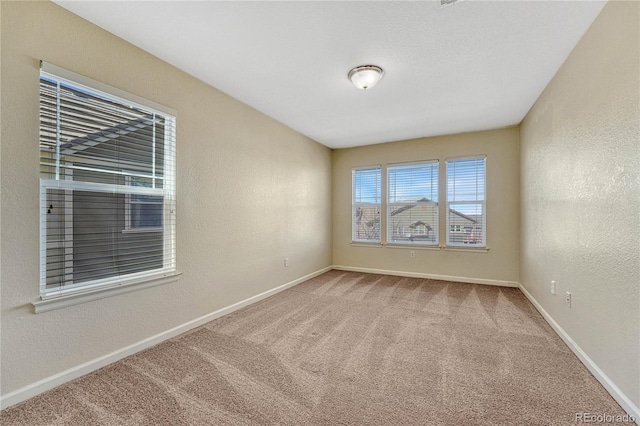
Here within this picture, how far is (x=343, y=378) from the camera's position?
1.88m

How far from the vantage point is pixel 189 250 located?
2660 mm

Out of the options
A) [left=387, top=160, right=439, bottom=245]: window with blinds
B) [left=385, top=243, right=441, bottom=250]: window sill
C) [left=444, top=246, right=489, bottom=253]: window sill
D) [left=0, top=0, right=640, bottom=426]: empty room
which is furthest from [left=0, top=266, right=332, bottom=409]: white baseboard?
[left=444, top=246, right=489, bottom=253]: window sill

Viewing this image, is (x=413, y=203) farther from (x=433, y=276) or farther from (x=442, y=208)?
(x=433, y=276)

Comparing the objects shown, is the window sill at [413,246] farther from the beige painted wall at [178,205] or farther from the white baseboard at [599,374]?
the white baseboard at [599,374]

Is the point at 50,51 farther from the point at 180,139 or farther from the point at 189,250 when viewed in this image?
the point at 189,250

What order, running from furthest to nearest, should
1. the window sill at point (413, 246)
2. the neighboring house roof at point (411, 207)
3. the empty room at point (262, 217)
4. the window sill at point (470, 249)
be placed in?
the window sill at point (413, 246) < the neighboring house roof at point (411, 207) < the window sill at point (470, 249) < the empty room at point (262, 217)

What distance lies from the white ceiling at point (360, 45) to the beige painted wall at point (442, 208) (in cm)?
103

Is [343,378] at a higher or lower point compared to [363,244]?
lower

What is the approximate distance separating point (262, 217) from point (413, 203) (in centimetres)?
278

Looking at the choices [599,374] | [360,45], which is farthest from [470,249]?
[360,45]

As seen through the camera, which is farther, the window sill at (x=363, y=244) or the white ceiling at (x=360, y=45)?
the window sill at (x=363, y=244)

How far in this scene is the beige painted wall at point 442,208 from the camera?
4172 millimetres

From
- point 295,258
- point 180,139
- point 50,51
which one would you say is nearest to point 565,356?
point 295,258

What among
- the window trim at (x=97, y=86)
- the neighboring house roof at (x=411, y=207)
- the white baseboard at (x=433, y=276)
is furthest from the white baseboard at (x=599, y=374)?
the window trim at (x=97, y=86)
